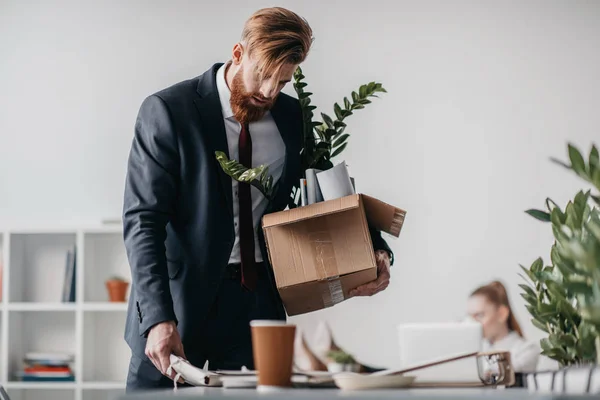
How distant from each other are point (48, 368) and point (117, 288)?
56 centimetres

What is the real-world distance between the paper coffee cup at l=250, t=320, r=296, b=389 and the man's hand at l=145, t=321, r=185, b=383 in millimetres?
701

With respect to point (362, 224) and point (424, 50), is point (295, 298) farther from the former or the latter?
point (424, 50)

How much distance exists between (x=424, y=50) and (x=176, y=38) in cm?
147

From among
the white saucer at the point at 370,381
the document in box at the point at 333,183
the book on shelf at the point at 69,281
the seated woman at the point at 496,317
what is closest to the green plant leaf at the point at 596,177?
the white saucer at the point at 370,381

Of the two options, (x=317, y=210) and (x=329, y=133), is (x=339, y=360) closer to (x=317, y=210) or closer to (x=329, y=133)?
(x=329, y=133)

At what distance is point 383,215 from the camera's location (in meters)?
1.95

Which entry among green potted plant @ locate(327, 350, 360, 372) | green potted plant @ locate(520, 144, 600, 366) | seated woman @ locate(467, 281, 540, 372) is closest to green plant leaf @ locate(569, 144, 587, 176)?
green potted plant @ locate(520, 144, 600, 366)

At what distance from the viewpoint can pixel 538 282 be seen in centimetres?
176

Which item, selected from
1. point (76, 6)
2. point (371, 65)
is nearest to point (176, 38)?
point (76, 6)

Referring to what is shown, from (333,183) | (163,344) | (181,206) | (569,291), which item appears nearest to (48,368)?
(181,206)

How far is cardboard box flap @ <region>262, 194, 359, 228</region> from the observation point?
1811 mm

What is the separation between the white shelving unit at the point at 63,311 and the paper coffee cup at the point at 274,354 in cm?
352

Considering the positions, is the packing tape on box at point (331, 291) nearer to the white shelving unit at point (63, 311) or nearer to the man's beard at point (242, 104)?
the man's beard at point (242, 104)

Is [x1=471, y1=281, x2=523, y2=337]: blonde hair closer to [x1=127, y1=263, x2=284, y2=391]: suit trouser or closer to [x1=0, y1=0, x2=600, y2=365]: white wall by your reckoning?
[x1=0, y1=0, x2=600, y2=365]: white wall
